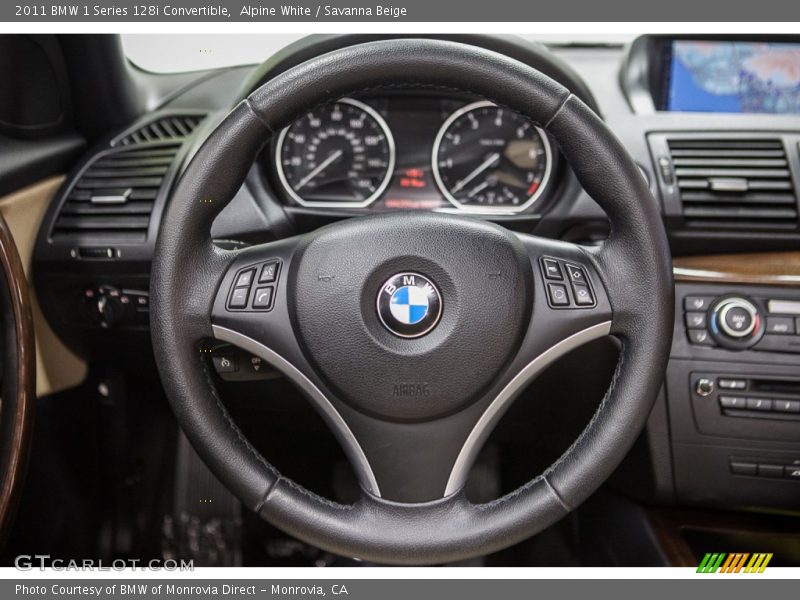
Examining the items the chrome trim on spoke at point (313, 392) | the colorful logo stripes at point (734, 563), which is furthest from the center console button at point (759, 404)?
the chrome trim on spoke at point (313, 392)

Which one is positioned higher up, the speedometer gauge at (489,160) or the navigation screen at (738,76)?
the navigation screen at (738,76)

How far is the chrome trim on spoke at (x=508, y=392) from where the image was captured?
0.97m

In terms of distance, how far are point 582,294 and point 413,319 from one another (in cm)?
21

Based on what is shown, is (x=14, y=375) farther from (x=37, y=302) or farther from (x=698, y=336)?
(x=698, y=336)

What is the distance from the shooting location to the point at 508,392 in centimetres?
98

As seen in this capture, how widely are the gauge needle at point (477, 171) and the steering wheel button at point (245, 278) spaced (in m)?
0.59

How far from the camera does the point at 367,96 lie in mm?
1434

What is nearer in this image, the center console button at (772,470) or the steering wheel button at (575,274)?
the steering wheel button at (575,274)

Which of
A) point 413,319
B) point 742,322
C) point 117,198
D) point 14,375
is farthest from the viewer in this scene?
point 117,198

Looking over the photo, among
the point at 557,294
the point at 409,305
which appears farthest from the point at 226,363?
the point at 557,294

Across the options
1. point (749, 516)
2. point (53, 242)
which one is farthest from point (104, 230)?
point (749, 516)

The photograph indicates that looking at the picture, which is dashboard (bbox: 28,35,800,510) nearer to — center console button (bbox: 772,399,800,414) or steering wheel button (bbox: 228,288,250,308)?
center console button (bbox: 772,399,800,414)

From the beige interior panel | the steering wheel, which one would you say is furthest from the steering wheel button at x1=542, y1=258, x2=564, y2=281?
the beige interior panel

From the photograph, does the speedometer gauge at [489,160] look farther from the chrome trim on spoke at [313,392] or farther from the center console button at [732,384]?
the chrome trim on spoke at [313,392]
